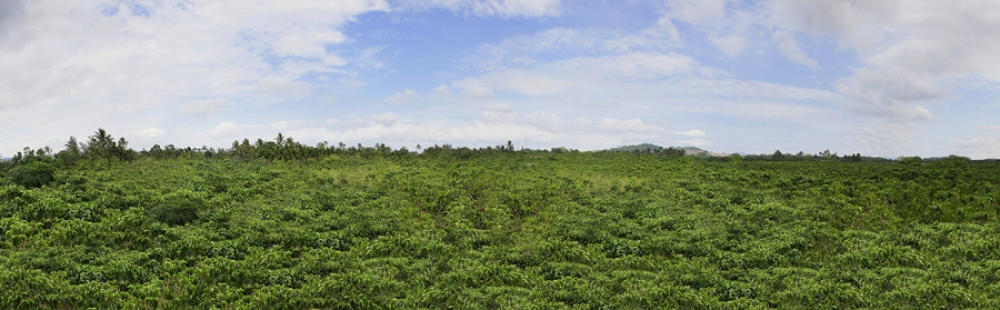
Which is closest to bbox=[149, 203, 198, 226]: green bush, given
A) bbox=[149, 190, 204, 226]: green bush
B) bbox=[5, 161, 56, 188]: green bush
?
bbox=[149, 190, 204, 226]: green bush

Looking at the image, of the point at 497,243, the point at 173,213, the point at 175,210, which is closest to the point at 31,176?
the point at 175,210

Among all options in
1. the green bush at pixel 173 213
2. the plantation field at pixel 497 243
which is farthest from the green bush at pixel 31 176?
the green bush at pixel 173 213

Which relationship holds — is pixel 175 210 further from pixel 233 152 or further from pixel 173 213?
pixel 233 152

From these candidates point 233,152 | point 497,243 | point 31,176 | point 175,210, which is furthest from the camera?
point 233,152

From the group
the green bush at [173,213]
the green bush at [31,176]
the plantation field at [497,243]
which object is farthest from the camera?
the green bush at [31,176]

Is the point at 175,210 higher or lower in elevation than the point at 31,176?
lower

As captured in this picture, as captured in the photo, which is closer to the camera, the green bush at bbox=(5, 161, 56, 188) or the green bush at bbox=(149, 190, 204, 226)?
the green bush at bbox=(149, 190, 204, 226)

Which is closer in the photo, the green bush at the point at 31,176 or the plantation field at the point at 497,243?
the plantation field at the point at 497,243

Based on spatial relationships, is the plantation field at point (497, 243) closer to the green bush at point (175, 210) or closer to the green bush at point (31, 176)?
the green bush at point (175, 210)

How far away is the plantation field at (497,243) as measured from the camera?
1533 centimetres

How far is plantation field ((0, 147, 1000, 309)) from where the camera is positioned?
1533 centimetres

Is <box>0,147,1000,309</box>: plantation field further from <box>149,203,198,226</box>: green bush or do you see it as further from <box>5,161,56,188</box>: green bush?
<box>5,161,56,188</box>: green bush

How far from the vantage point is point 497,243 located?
70.3 ft

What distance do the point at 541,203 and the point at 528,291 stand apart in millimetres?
13389
